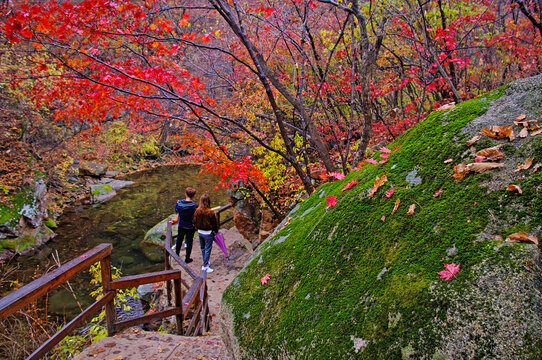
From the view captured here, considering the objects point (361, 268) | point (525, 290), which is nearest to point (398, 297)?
point (361, 268)

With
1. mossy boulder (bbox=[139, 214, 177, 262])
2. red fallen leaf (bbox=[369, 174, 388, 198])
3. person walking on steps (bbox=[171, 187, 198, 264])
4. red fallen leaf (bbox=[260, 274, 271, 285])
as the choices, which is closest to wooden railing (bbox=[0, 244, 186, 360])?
red fallen leaf (bbox=[260, 274, 271, 285])

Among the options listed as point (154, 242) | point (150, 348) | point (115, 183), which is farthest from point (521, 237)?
point (115, 183)

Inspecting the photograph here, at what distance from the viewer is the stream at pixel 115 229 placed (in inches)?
339

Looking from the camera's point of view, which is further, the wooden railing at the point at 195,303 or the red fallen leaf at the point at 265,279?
the wooden railing at the point at 195,303

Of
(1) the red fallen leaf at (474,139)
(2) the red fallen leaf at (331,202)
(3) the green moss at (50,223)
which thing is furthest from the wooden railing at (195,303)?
(3) the green moss at (50,223)

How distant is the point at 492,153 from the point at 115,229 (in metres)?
13.2

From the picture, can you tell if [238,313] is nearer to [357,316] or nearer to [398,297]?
[357,316]

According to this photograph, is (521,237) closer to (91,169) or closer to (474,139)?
(474,139)

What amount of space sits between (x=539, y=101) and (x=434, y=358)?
1.84 meters

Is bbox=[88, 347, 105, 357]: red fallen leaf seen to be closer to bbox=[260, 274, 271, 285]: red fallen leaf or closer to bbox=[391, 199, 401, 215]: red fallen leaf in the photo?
bbox=[260, 274, 271, 285]: red fallen leaf

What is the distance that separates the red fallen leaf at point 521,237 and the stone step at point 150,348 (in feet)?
8.56

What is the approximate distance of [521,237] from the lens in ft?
4.75

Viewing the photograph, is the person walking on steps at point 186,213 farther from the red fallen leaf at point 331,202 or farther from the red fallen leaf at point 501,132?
the red fallen leaf at point 501,132

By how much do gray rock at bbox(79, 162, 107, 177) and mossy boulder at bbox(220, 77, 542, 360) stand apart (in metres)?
18.8
